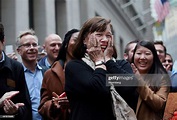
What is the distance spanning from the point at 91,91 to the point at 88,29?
23.6 inches

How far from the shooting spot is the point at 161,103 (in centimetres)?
423

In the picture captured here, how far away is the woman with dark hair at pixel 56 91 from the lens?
4.43 meters

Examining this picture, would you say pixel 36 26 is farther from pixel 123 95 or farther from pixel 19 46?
pixel 123 95

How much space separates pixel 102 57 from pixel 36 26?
1434 centimetres

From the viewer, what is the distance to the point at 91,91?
3719mm

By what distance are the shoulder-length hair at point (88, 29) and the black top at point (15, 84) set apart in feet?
2.82

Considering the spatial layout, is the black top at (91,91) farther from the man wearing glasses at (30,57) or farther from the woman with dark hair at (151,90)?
the man wearing glasses at (30,57)

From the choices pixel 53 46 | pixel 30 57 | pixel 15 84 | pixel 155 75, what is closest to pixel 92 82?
pixel 155 75

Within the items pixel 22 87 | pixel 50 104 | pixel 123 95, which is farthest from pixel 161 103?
pixel 22 87

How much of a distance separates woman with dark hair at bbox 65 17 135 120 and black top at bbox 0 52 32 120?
902 mm

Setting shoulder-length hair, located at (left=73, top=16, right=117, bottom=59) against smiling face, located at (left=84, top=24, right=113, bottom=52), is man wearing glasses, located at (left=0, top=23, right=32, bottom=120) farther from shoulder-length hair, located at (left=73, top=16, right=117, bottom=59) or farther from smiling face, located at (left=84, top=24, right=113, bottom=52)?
smiling face, located at (left=84, top=24, right=113, bottom=52)

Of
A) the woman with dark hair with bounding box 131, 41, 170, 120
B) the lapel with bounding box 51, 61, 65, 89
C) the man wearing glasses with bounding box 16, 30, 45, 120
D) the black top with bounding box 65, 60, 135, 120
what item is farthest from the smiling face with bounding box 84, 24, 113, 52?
the man wearing glasses with bounding box 16, 30, 45, 120

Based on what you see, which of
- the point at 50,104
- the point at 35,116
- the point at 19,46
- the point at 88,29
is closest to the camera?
the point at 88,29

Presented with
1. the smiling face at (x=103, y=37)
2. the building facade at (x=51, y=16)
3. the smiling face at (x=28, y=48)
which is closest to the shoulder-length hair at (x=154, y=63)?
the smiling face at (x=103, y=37)
